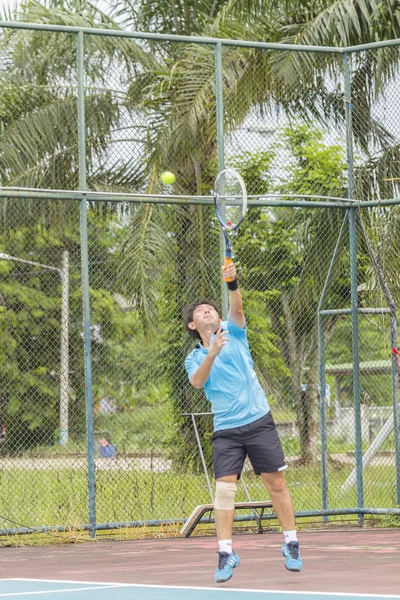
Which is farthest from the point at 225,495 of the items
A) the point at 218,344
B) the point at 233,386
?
the point at 218,344

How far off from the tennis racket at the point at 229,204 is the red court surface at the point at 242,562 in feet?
5.92

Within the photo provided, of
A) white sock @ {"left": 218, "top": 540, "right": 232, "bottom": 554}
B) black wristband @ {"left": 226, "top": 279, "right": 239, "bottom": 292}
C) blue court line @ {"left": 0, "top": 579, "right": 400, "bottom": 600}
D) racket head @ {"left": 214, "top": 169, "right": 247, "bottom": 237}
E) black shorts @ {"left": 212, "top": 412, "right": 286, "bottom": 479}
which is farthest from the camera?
racket head @ {"left": 214, "top": 169, "right": 247, "bottom": 237}

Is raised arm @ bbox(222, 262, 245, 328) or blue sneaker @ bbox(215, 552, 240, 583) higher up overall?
raised arm @ bbox(222, 262, 245, 328)

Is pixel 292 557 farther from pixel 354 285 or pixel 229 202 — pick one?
Result: pixel 354 285

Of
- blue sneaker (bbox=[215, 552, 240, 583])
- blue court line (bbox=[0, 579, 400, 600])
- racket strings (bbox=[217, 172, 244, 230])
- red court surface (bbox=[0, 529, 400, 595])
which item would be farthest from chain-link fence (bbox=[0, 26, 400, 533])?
blue sneaker (bbox=[215, 552, 240, 583])

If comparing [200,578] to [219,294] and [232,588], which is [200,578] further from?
[219,294]

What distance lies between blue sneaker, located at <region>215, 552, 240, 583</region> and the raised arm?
1390 millimetres

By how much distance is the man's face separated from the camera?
23.1 ft

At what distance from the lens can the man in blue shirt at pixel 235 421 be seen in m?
6.87

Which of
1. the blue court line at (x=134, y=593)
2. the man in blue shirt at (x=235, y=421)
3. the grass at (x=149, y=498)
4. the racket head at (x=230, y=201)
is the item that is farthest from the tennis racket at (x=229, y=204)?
the grass at (x=149, y=498)

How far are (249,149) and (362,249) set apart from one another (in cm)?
152

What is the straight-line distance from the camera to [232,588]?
6.27 meters

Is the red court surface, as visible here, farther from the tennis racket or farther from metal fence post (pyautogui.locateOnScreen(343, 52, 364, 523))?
the tennis racket

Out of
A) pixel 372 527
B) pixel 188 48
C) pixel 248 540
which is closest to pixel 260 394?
pixel 248 540
